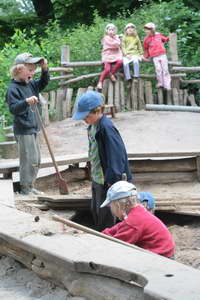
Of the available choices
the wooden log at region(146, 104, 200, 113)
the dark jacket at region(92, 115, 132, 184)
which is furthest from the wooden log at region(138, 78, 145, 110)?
the dark jacket at region(92, 115, 132, 184)

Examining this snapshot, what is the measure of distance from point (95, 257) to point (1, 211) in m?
1.84

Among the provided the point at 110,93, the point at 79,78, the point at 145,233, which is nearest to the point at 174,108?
the point at 110,93

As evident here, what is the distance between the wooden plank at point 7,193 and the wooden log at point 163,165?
2056mm

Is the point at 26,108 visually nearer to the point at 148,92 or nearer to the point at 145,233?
the point at 145,233

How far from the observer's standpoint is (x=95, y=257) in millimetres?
4195

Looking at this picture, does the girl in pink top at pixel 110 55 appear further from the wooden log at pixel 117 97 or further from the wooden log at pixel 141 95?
the wooden log at pixel 141 95

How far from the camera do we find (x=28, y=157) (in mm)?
7895

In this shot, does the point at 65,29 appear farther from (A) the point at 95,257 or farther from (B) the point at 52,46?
(A) the point at 95,257

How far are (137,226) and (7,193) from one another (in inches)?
99.8

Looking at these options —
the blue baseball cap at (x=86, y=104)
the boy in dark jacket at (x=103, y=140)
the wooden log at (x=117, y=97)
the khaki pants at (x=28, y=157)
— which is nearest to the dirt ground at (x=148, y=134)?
the wooden log at (x=117, y=97)

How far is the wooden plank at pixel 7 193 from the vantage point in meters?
6.66

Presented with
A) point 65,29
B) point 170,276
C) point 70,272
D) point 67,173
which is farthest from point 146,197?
point 65,29

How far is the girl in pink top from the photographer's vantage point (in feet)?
53.4

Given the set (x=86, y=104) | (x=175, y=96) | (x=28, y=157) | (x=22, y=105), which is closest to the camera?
(x=86, y=104)
